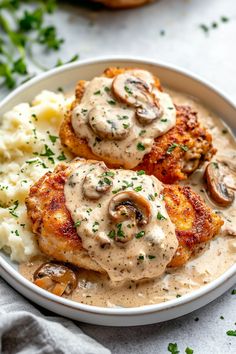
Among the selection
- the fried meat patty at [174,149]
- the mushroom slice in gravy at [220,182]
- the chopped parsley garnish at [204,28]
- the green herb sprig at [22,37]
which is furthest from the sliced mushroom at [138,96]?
the chopped parsley garnish at [204,28]

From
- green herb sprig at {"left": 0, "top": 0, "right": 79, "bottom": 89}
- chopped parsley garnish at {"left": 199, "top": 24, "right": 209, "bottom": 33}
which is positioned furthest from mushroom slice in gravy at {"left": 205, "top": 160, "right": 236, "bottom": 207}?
chopped parsley garnish at {"left": 199, "top": 24, "right": 209, "bottom": 33}

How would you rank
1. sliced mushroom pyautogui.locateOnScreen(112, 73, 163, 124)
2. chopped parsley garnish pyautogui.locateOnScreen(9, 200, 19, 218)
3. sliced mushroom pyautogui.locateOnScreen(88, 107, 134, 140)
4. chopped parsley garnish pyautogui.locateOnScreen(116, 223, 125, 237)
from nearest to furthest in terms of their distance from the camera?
1. chopped parsley garnish pyautogui.locateOnScreen(116, 223, 125, 237)
2. chopped parsley garnish pyautogui.locateOnScreen(9, 200, 19, 218)
3. sliced mushroom pyautogui.locateOnScreen(88, 107, 134, 140)
4. sliced mushroom pyautogui.locateOnScreen(112, 73, 163, 124)

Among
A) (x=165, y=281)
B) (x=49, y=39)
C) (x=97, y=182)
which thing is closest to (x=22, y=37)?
(x=49, y=39)

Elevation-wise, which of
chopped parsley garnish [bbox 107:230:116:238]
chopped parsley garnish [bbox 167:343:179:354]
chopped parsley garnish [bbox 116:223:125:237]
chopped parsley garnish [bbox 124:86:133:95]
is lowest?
chopped parsley garnish [bbox 167:343:179:354]

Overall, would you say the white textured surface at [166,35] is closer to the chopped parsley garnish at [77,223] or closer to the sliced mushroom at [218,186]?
the sliced mushroom at [218,186]

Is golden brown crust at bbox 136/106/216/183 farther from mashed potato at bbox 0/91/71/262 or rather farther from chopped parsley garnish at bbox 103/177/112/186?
mashed potato at bbox 0/91/71/262

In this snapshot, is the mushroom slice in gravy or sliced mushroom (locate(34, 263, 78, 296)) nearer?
sliced mushroom (locate(34, 263, 78, 296))

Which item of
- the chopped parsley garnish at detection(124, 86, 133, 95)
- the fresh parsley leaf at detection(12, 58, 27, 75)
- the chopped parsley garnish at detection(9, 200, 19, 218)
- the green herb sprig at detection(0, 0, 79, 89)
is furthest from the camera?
the green herb sprig at detection(0, 0, 79, 89)
